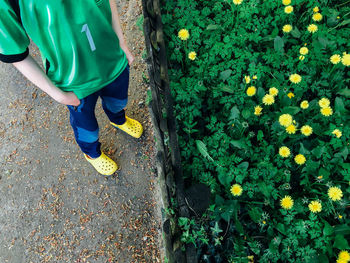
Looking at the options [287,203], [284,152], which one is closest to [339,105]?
[284,152]

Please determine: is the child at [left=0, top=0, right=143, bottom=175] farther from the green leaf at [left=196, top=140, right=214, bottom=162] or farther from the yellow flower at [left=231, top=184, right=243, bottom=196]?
the yellow flower at [left=231, top=184, right=243, bottom=196]

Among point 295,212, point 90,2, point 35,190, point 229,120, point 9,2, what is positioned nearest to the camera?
point 9,2

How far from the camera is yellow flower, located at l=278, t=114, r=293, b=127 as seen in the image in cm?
204

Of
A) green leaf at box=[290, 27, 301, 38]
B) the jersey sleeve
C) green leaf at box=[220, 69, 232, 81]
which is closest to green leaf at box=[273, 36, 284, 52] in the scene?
green leaf at box=[290, 27, 301, 38]

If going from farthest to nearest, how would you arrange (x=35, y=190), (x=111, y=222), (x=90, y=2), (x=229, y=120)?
(x=35, y=190) → (x=111, y=222) → (x=229, y=120) → (x=90, y=2)

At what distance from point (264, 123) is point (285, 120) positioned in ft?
0.78

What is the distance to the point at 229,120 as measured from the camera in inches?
→ 90.4

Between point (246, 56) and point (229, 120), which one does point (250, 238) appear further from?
point (246, 56)

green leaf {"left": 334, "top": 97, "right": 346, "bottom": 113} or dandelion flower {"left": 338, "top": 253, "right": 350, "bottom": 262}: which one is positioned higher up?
green leaf {"left": 334, "top": 97, "right": 346, "bottom": 113}

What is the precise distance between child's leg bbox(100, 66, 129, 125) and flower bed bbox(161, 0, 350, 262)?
0.50 meters

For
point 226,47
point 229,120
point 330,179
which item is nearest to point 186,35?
point 226,47

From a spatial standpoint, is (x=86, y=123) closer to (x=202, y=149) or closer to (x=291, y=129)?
(x=202, y=149)

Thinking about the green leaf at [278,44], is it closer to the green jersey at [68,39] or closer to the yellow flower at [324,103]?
the yellow flower at [324,103]

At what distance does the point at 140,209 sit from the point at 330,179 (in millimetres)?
1694
